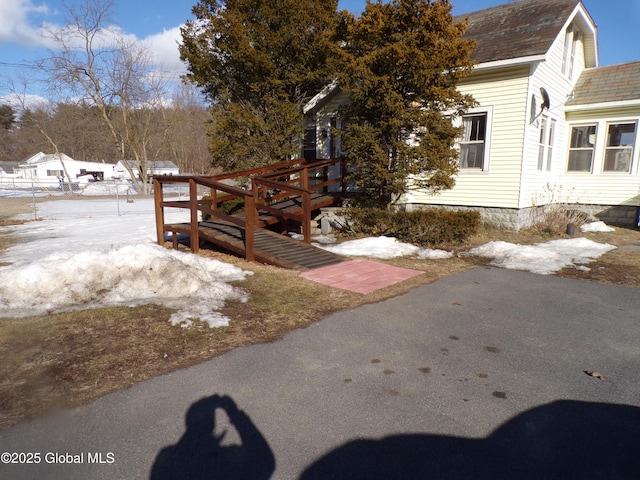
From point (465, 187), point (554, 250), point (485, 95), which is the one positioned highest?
point (485, 95)

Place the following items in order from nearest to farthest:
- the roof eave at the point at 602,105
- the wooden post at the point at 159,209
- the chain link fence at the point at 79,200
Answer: the wooden post at the point at 159,209, the roof eave at the point at 602,105, the chain link fence at the point at 79,200

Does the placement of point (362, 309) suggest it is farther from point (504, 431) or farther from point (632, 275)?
point (632, 275)

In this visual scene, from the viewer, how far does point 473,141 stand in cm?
1086

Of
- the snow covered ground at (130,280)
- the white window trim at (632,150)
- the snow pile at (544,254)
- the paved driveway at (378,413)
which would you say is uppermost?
the white window trim at (632,150)

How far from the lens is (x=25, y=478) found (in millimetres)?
2094

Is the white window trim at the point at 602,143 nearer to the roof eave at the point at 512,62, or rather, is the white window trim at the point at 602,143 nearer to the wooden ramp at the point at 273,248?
the roof eave at the point at 512,62

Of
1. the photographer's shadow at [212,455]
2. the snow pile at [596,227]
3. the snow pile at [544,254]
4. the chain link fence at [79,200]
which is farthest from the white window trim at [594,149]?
the chain link fence at [79,200]

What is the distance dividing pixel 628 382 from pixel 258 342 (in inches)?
124

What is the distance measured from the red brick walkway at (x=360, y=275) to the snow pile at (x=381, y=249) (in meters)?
0.79

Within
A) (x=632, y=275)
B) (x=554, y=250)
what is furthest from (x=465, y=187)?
(x=632, y=275)

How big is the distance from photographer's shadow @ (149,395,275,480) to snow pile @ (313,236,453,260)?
545 cm

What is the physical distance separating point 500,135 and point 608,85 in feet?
16.4

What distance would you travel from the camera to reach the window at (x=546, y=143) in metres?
11.0

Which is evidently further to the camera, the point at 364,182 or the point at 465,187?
the point at 465,187
